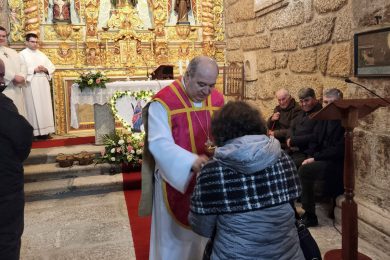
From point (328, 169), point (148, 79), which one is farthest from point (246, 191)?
point (148, 79)

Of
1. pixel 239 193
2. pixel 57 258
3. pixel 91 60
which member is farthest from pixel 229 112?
pixel 91 60

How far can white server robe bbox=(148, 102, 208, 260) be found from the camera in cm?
226

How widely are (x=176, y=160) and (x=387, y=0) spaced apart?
2278 mm

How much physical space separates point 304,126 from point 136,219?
6.95 ft

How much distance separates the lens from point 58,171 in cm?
571

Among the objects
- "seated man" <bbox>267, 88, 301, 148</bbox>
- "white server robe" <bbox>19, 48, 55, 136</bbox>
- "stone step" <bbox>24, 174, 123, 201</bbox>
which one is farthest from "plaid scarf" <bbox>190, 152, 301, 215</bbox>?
"white server robe" <bbox>19, 48, 55, 136</bbox>

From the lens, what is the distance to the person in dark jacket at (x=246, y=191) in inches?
63.9

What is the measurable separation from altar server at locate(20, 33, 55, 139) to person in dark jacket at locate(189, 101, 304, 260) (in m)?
6.27

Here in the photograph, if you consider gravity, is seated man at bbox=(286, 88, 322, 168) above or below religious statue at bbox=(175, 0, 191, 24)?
below

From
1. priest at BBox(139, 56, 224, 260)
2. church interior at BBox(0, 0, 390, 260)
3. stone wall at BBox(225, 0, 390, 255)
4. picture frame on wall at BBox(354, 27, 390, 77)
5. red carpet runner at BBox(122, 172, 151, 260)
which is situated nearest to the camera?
priest at BBox(139, 56, 224, 260)

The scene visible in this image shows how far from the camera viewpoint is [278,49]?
5.68 m

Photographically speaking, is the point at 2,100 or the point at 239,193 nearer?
the point at 239,193

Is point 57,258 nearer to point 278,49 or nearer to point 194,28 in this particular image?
point 278,49

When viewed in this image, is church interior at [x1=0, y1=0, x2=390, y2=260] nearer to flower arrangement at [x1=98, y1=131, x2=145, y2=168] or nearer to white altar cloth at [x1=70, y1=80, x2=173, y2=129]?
white altar cloth at [x1=70, y1=80, x2=173, y2=129]
